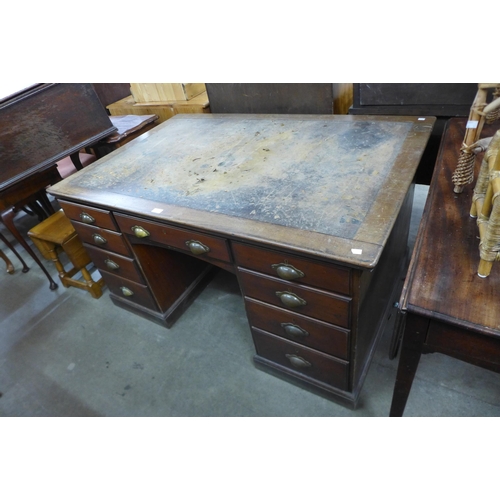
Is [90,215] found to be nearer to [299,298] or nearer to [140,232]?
[140,232]

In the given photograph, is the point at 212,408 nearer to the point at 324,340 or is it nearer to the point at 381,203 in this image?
the point at 324,340

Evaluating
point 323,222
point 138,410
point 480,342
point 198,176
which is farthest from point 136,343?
point 480,342

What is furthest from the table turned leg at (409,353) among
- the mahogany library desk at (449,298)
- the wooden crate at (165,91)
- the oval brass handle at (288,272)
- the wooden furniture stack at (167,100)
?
the wooden crate at (165,91)

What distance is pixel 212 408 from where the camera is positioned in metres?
1.35

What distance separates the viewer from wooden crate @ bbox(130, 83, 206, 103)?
1926mm

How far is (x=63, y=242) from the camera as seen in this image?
5.61ft

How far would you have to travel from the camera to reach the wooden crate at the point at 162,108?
191cm

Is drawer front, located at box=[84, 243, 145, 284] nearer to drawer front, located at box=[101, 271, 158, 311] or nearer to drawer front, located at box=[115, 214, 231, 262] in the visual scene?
drawer front, located at box=[101, 271, 158, 311]

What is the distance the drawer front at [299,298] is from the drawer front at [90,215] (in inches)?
22.9

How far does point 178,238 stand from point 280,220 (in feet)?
1.24

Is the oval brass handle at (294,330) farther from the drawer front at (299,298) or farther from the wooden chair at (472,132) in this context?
the wooden chair at (472,132)

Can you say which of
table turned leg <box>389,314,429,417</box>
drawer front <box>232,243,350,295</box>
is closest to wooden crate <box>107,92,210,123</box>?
drawer front <box>232,243,350,295</box>

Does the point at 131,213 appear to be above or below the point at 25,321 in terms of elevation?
above

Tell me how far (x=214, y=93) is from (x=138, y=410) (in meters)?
1.60
